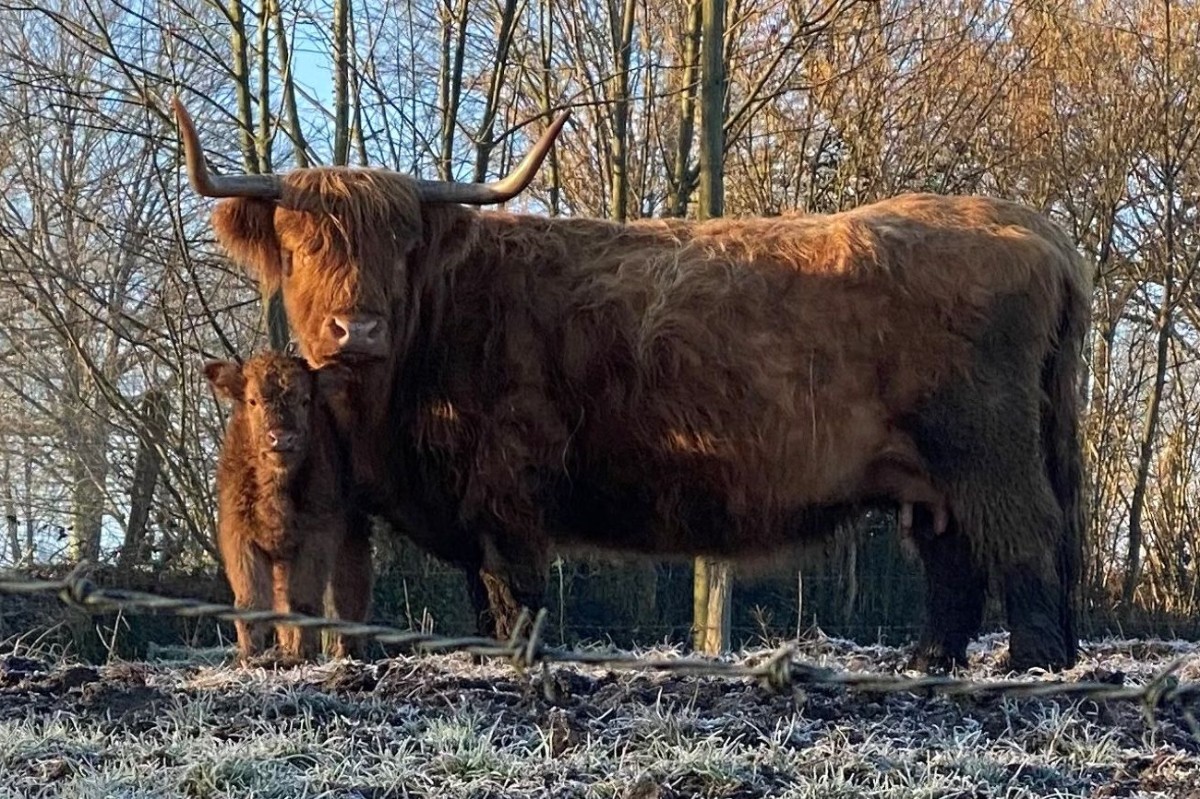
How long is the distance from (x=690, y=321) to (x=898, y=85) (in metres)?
6.53

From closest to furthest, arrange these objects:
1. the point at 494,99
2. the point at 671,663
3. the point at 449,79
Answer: the point at 671,663
the point at 494,99
the point at 449,79

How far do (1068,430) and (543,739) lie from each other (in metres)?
3.30

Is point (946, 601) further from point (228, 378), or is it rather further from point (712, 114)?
point (712, 114)

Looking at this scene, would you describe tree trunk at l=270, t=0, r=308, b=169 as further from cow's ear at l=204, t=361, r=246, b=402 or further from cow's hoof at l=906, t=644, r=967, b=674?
cow's hoof at l=906, t=644, r=967, b=674

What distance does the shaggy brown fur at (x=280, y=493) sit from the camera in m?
6.11

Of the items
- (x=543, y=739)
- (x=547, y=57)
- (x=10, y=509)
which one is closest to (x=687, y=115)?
(x=547, y=57)

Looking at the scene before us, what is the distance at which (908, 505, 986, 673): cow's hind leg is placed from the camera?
22.1ft

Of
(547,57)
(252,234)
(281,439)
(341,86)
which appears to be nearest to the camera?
(281,439)

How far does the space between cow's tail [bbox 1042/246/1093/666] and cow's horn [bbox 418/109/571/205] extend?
7.52 ft

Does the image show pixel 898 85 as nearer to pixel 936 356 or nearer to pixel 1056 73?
pixel 1056 73

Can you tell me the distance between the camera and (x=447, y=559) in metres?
6.65

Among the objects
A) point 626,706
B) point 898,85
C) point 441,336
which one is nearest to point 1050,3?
point 898,85

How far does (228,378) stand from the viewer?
6.35 meters

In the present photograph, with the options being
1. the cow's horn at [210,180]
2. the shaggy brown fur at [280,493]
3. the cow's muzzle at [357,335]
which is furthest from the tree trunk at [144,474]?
the cow's muzzle at [357,335]
